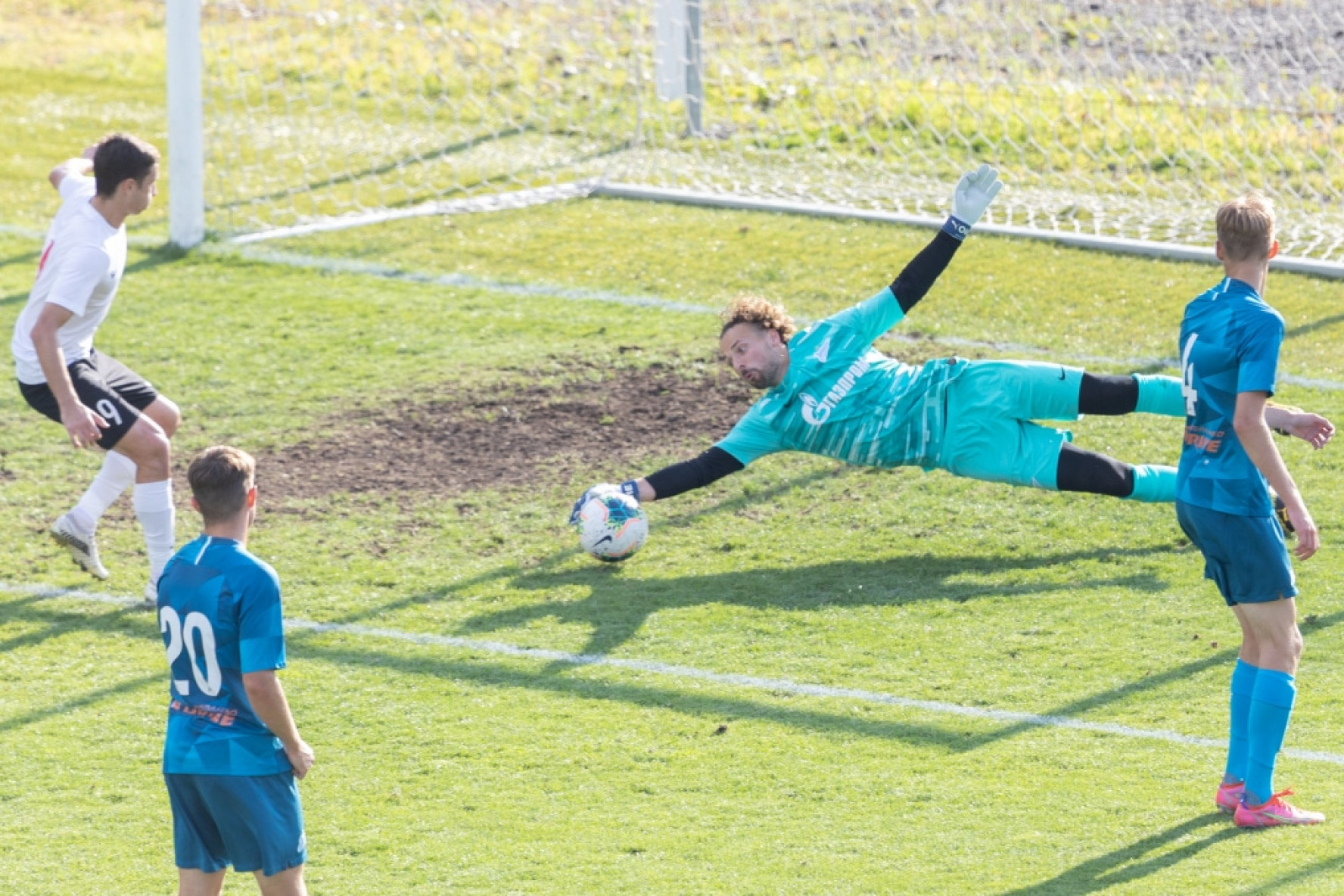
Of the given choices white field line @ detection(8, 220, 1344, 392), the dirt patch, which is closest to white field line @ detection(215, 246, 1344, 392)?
white field line @ detection(8, 220, 1344, 392)

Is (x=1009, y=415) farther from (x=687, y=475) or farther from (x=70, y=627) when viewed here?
(x=70, y=627)

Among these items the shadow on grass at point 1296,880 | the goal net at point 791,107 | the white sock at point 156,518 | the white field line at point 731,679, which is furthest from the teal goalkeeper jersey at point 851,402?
the goal net at point 791,107

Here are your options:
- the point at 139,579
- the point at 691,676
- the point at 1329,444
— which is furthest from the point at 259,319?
the point at 1329,444

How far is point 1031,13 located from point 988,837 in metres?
9.27

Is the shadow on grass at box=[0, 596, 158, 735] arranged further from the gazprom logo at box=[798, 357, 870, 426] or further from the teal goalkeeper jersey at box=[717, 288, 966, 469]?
the gazprom logo at box=[798, 357, 870, 426]

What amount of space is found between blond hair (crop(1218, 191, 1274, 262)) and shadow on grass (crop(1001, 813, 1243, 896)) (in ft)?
5.56

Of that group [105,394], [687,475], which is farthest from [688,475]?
[105,394]

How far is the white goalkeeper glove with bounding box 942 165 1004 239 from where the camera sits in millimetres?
6891

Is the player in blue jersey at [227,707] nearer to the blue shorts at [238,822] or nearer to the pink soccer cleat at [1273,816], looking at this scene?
the blue shorts at [238,822]

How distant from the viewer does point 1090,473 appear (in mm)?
7191

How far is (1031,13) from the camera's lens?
12.9 metres

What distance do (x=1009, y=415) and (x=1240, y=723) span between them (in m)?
2.34

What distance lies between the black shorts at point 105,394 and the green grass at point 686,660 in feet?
2.48

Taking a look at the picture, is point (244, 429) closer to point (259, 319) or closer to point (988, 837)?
point (259, 319)
